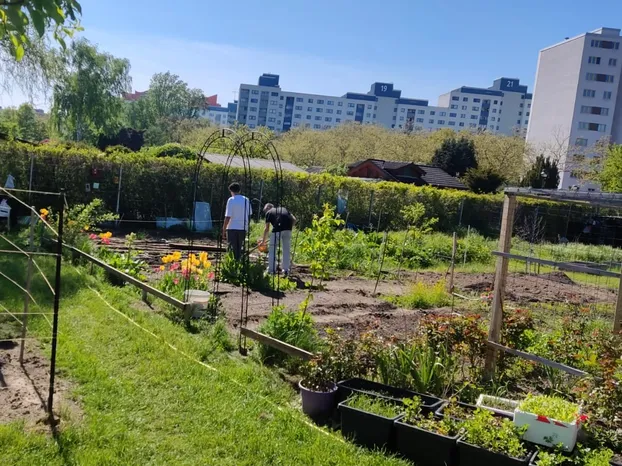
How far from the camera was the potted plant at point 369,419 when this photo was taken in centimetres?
383

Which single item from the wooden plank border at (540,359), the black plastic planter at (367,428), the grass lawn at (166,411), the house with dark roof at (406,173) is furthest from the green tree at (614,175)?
the black plastic planter at (367,428)

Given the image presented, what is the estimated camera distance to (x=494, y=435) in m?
3.49

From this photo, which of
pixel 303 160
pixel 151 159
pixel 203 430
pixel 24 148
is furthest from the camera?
pixel 303 160

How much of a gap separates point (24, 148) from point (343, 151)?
4012 centimetres

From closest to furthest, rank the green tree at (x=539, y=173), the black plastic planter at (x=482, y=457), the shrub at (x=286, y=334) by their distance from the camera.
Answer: the black plastic planter at (x=482, y=457)
the shrub at (x=286, y=334)
the green tree at (x=539, y=173)

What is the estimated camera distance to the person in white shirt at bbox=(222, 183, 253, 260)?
30.4 ft

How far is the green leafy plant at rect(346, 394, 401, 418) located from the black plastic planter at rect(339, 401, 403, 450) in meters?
0.07

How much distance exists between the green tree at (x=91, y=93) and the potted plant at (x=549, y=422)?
1692 inches

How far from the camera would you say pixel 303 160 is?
52750 mm

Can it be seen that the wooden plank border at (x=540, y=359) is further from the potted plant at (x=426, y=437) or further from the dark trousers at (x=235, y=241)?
the dark trousers at (x=235, y=241)

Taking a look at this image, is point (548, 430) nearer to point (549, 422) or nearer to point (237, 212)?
point (549, 422)

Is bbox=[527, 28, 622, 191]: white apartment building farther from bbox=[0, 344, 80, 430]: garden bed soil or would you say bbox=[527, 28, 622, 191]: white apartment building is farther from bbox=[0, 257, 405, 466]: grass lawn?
bbox=[0, 344, 80, 430]: garden bed soil

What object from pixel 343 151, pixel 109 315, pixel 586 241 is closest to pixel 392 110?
pixel 343 151

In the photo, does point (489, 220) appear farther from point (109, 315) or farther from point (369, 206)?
point (109, 315)
